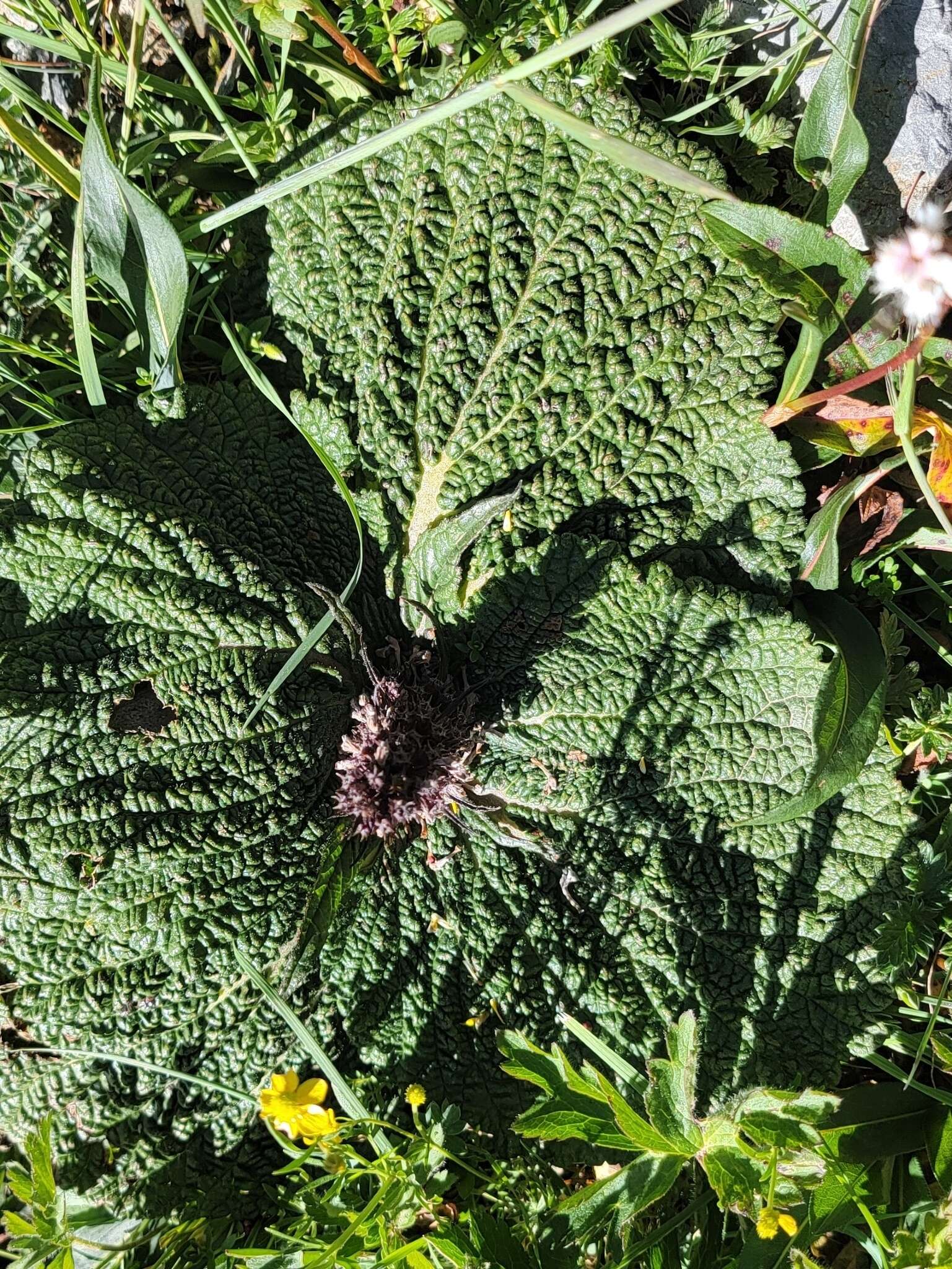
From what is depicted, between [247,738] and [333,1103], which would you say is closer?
[247,738]

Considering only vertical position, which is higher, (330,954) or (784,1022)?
(784,1022)

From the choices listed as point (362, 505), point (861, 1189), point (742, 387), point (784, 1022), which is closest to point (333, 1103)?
point (784, 1022)

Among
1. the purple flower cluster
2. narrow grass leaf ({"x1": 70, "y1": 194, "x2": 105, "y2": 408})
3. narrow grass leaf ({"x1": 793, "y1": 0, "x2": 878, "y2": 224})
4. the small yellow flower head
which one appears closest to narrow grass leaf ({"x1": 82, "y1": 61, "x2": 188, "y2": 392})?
narrow grass leaf ({"x1": 70, "y1": 194, "x2": 105, "y2": 408})

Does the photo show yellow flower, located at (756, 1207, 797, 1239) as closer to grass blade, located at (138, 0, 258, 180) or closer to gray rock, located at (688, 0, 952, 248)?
gray rock, located at (688, 0, 952, 248)

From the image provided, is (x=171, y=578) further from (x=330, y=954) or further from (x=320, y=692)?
(x=330, y=954)

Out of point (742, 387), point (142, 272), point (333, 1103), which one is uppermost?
point (742, 387)
